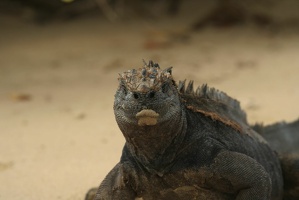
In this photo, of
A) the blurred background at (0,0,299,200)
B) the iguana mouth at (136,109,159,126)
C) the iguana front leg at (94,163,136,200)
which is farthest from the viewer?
the blurred background at (0,0,299,200)

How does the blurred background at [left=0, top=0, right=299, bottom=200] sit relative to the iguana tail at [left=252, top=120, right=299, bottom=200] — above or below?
above

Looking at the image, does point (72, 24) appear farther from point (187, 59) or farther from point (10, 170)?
point (10, 170)

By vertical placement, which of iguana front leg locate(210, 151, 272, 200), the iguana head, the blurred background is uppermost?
the blurred background

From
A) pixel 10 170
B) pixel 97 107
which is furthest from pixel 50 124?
pixel 10 170

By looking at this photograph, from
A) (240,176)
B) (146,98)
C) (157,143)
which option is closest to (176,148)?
(157,143)

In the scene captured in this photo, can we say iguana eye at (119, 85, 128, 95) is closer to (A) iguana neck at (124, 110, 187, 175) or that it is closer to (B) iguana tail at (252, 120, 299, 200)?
(A) iguana neck at (124, 110, 187, 175)

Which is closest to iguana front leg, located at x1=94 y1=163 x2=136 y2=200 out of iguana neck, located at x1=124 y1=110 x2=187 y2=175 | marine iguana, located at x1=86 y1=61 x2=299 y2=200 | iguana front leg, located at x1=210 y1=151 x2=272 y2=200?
marine iguana, located at x1=86 y1=61 x2=299 y2=200
